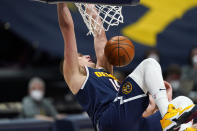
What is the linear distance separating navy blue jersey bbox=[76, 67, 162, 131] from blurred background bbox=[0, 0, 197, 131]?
Result: 9.57 ft

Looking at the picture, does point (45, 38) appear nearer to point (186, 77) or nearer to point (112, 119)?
point (186, 77)

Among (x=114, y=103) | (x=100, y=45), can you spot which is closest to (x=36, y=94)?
(x=100, y=45)

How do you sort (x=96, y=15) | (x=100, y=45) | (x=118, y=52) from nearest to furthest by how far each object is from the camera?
(x=118, y=52), (x=96, y=15), (x=100, y=45)

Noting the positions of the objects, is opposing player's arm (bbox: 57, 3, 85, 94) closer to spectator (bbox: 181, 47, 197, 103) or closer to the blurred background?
the blurred background

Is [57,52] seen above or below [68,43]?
below

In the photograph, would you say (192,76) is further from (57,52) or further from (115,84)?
(115,84)

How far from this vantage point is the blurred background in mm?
9602

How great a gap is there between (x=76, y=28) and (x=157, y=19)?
101 inches

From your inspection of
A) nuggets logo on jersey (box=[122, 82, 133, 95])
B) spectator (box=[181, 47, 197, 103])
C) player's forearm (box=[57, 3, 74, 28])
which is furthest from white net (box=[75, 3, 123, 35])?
spectator (box=[181, 47, 197, 103])

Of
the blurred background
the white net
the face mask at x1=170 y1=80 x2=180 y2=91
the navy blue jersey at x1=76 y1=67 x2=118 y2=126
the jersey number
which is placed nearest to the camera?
the navy blue jersey at x1=76 y1=67 x2=118 y2=126

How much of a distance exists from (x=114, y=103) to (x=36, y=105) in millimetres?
5004

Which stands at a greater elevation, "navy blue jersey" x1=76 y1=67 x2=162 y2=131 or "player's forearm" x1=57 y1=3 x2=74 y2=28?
"player's forearm" x1=57 y1=3 x2=74 y2=28

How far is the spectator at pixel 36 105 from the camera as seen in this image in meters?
9.61

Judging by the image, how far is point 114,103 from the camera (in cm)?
529
